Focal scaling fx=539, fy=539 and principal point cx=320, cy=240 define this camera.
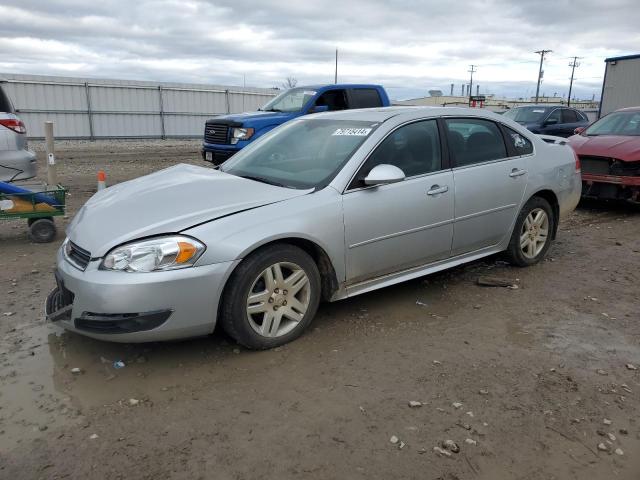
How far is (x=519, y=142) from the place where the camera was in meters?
5.16

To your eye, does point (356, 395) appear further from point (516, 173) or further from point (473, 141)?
point (516, 173)

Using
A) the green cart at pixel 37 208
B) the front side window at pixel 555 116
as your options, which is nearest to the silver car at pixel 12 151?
the green cart at pixel 37 208

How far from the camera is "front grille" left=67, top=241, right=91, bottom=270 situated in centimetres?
331

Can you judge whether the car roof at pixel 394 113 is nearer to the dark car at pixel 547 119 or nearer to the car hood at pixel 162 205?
the car hood at pixel 162 205

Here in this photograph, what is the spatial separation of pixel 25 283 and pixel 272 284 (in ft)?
8.81

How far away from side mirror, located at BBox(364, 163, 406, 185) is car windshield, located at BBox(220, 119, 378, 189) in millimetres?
256

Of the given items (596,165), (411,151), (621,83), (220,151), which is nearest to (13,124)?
(220,151)

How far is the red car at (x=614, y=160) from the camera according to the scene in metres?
7.66

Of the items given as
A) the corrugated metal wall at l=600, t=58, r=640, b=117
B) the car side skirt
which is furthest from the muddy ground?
the corrugated metal wall at l=600, t=58, r=640, b=117

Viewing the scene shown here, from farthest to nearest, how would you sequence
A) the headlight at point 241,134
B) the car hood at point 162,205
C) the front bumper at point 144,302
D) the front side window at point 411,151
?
the headlight at point 241,134, the front side window at point 411,151, the car hood at point 162,205, the front bumper at point 144,302

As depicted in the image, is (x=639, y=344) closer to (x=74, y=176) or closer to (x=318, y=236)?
(x=318, y=236)

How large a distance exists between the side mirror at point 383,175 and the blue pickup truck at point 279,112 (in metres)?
6.53

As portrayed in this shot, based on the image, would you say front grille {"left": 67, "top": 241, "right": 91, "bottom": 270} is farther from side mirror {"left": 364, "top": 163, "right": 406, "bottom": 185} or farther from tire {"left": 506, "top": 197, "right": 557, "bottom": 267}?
tire {"left": 506, "top": 197, "right": 557, "bottom": 267}

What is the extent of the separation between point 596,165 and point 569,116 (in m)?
8.54
